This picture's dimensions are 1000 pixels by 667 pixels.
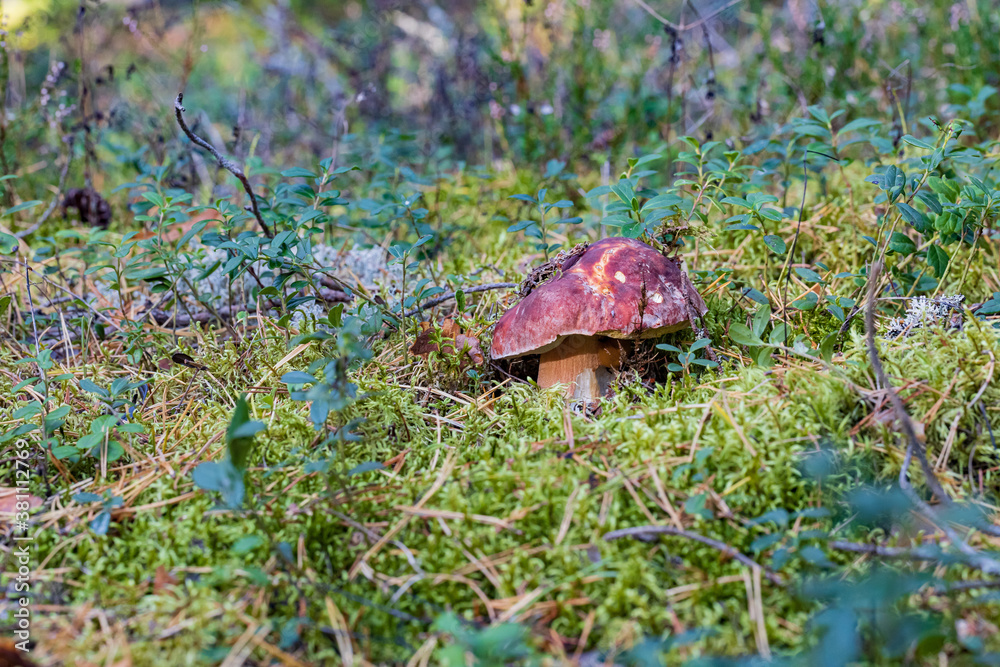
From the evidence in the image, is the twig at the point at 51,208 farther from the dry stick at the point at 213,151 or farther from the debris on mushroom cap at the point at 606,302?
the debris on mushroom cap at the point at 606,302

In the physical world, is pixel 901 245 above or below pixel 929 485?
above

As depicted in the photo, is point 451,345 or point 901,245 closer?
point 901,245

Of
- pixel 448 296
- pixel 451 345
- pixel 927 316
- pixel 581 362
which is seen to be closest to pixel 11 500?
pixel 451 345

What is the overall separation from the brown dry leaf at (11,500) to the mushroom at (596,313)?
4.97ft

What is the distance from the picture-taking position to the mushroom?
7.32 ft

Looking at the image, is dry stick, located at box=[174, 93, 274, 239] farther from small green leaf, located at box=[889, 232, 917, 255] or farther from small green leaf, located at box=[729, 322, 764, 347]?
small green leaf, located at box=[889, 232, 917, 255]

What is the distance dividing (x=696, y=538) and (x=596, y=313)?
0.80 metres

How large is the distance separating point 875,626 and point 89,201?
4.66 meters

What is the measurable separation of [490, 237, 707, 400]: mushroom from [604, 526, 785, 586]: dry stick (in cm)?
70

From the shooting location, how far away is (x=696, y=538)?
5.65 feet

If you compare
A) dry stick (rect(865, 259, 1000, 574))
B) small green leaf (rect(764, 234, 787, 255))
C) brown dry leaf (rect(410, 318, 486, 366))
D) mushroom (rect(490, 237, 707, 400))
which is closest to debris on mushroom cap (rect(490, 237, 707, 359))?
mushroom (rect(490, 237, 707, 400))

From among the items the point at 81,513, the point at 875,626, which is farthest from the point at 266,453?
the point at 875,626

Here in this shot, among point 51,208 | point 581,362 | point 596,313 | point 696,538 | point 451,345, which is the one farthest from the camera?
point 51,208

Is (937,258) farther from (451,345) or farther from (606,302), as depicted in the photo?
(451,345)
